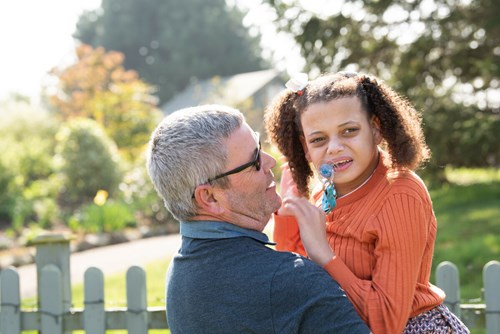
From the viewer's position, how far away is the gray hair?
199 cm

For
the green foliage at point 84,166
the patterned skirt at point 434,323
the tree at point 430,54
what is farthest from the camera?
the green foliage at point 84,166

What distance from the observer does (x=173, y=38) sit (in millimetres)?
44594

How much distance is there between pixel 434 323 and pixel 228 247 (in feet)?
2.22

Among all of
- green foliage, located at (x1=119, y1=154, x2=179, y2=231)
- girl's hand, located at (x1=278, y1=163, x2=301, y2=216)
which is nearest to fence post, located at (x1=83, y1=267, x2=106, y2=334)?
girl's hand, located at (x1=278, y1=163, x2=301, y2=216)

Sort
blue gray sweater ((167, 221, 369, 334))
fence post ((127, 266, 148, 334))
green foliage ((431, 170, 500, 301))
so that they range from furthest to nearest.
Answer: green foliage ((431, 170, 500, 301))
fence post ((127, 266, 148, 334))
blue gray sweater ((167, 221, 369, 334))

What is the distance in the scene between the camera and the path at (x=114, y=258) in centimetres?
889

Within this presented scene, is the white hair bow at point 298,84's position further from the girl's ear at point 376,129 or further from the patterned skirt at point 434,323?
the patterned skirt at point 434,323

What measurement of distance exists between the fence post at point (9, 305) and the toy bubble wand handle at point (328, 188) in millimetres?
2019

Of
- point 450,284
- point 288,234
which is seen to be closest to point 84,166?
point 450,284

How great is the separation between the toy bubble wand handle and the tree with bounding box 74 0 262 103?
136ft

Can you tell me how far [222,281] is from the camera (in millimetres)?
1928

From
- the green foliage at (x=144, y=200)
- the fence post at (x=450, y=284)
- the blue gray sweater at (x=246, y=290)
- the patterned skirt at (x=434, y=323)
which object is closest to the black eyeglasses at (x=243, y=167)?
the blue gray sweater at (x=246, y=290)

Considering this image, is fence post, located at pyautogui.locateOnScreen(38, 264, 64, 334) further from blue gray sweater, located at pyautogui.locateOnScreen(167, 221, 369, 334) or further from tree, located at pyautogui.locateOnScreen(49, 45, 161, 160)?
tree, located at pyautogui.locateOnScreen(49, 45, 161, 160)

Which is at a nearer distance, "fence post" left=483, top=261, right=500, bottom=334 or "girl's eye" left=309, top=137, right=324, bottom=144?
"girl's eye" left=309, top=137, right=324, bottom=144
